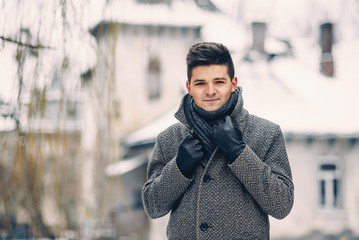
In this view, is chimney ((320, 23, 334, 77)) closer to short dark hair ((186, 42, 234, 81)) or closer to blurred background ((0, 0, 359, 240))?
Result: blurred background ((0, 0, 359, 240))

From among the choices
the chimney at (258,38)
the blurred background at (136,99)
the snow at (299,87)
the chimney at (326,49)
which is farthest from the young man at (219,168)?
the chimney at (326,49)

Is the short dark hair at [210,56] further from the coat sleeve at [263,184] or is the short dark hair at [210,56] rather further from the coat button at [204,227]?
the coat button at [204,227]

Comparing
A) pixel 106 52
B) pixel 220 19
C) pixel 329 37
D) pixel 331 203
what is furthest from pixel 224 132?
pixel 220 19

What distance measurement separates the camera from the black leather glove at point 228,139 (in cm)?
203

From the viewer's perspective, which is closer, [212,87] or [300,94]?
[212,87]

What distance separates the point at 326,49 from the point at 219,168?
17.9 meters

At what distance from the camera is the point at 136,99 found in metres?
21.8

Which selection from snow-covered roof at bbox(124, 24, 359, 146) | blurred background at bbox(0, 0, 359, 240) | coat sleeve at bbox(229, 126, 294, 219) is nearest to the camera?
coat sleeve at bbox(229, 126, 294, 219)

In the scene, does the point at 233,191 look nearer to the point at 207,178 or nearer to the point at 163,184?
the point at 207,178

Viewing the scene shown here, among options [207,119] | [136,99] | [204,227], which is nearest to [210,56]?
[207,119]

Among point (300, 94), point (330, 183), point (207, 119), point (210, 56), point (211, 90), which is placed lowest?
point (330, 183)

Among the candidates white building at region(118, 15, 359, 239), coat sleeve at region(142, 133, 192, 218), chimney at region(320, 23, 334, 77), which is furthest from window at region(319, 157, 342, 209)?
coat sleeve at region(142, 133, 192, 218)

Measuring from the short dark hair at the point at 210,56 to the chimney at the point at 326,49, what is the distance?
17386 mm

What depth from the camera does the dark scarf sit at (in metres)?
2.11
